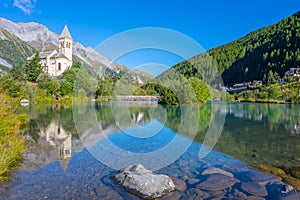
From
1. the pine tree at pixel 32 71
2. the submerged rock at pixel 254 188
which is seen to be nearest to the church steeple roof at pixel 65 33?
the pine tree at pixel 32 71

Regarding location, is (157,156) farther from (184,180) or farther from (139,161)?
(184,180)

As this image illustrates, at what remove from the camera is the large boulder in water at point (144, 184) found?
5.01 m

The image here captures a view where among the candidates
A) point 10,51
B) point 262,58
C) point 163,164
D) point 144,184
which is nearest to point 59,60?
point 163,164

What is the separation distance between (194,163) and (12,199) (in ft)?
16.6

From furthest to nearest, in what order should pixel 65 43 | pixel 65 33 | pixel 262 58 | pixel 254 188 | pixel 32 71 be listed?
pixel 262 58
pixel 65 33
pixel 65 43
pixel 32 71
pixel 254 188

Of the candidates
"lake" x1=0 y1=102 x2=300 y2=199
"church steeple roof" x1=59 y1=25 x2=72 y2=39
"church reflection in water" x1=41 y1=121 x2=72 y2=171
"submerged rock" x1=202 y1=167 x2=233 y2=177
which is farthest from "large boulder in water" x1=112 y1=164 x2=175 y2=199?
"church steeple roof" x1=59 y1=25 x2=72 y2=39

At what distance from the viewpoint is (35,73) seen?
56906 mm

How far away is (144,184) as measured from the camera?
5.21m

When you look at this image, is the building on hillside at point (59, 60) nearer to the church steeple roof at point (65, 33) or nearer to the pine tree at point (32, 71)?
the church steeple roof at point (65, 33)

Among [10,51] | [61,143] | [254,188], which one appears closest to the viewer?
[254,188]

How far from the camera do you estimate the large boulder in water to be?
5008 millimetres

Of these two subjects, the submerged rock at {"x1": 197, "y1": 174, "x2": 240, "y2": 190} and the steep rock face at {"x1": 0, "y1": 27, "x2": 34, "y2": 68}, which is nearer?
the submerged rock at {"x1": 197, "y1": 174, "x2": 240, "y2": 190}

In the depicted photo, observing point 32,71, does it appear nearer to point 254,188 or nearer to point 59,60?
point 59,60

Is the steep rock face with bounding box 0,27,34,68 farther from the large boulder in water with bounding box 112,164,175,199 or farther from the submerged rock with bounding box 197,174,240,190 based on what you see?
the submerged rock with bounding box 197,174,240,190
